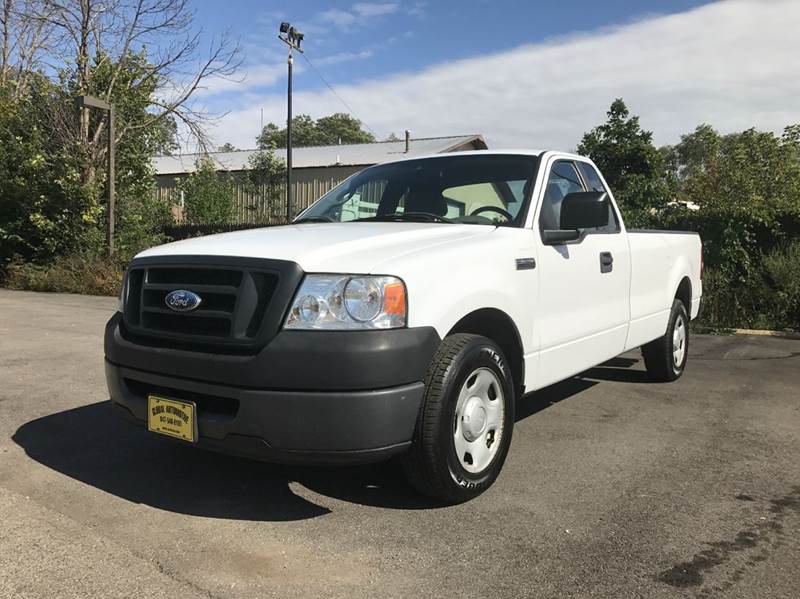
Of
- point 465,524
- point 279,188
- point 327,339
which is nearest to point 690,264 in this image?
point 465,524

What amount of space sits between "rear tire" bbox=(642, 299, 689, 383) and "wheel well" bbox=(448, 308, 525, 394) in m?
2.89

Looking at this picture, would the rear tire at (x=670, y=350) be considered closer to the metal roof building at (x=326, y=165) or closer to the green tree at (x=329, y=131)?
the metal roof building at (x=326, y=165)

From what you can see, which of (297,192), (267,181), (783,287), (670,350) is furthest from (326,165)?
(670,350)

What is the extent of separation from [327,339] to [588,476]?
1948mm

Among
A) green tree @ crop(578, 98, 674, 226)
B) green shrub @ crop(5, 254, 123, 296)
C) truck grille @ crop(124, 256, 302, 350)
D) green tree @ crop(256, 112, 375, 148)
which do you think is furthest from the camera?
green tree @ crop(256, 112, 375, 148)

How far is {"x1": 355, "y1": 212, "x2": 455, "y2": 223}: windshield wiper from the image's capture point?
13.5ft

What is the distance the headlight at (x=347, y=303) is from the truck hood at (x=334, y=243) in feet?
0.20

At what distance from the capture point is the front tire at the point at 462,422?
120 inches

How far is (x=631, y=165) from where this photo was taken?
1415 cm

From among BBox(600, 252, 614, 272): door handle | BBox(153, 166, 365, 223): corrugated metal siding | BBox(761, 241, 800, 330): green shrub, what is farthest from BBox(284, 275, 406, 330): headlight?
BBox(153, 166, 365, 223): corrugated metal siding

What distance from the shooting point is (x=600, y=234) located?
15.9 feet

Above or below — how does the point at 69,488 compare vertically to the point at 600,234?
below

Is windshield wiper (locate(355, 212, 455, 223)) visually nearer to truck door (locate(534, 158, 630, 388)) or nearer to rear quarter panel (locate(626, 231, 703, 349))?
truck door (locate(534, 158, 630, 388))

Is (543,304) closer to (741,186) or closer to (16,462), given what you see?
(16,462)
